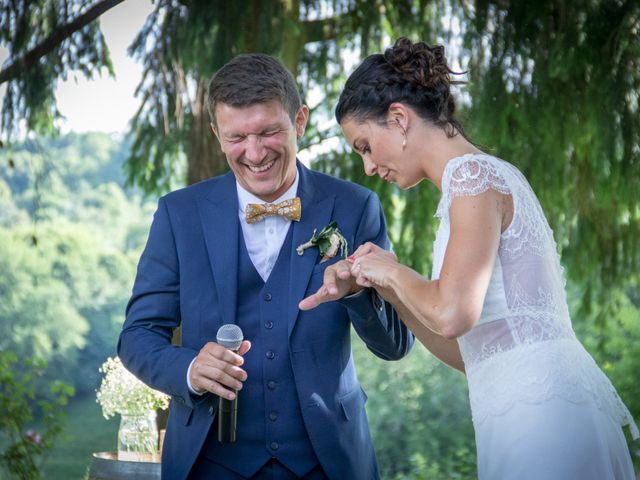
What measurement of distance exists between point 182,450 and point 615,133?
124 inches

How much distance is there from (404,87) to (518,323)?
1.99ft

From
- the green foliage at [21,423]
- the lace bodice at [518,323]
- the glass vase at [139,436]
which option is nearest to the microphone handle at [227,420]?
the lace bodice at [518,323]

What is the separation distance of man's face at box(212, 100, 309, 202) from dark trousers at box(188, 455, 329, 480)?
0.74m

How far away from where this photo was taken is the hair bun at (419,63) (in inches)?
90.8

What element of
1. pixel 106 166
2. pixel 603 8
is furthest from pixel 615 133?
pixel 106 166

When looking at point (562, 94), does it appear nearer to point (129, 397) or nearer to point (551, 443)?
point (129, 397)

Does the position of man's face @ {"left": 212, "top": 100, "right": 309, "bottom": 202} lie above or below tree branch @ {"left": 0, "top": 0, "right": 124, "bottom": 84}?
below

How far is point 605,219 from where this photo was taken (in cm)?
542

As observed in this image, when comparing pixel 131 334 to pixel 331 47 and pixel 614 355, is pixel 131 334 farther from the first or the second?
pixel 614 355

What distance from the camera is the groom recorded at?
2.51 metres

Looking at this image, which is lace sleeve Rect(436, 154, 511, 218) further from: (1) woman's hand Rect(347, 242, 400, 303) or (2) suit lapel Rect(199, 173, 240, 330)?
(2) suit lapel Rect(199, 173, 240, 330)

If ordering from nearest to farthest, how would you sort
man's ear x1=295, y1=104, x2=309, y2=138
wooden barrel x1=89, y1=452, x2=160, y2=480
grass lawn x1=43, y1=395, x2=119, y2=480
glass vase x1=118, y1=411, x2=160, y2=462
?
man's ear x1=295, y1=104, x2=309, y2=138, wooden barrel x1=89, y1=452, x2=160, y2=480, glass vase x1=118, y1=411, x2=160, y2=462, grass lawn x1=43, y1=395, x2=119, y2=480

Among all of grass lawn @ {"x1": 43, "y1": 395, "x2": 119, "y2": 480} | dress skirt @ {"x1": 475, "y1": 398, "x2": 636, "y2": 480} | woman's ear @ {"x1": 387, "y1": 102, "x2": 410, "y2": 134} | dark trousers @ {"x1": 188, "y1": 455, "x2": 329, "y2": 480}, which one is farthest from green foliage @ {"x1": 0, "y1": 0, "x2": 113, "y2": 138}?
grass lawn @ {"x1": 43, "y1": 395, "x2": 119, "y2": 480}

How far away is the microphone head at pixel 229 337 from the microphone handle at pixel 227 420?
0.41 feet
